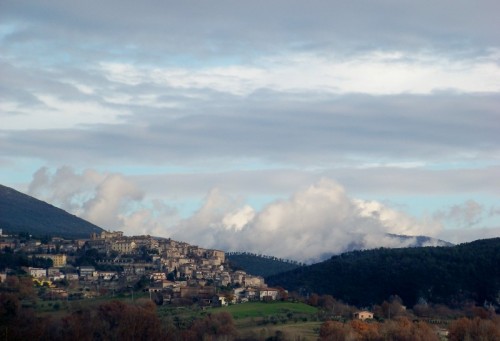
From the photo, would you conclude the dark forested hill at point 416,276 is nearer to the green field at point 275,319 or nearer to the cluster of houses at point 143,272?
the cluster of houses at point 143,272

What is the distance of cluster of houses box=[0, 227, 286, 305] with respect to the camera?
124 metres

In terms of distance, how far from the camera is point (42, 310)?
3939 inches

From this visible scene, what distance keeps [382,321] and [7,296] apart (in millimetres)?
35536

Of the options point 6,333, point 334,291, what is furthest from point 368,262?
point 6,333

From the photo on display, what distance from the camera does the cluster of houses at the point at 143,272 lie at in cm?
12400

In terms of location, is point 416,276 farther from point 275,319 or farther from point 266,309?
point 275,319

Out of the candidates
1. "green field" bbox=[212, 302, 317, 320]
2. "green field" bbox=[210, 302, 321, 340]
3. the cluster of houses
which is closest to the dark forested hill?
the cluster of houses

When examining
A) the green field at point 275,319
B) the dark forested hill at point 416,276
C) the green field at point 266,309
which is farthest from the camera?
the dark forested hill at point 416,276

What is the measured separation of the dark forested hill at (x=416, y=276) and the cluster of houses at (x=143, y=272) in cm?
1019

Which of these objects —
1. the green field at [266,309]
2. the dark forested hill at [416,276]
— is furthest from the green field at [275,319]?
the dark forested hill at [416,276]

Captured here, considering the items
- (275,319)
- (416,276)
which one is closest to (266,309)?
(275,319)

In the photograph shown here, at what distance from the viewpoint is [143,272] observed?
493ft

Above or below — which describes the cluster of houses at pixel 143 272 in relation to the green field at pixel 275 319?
above

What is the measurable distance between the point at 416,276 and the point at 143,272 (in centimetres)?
3719
